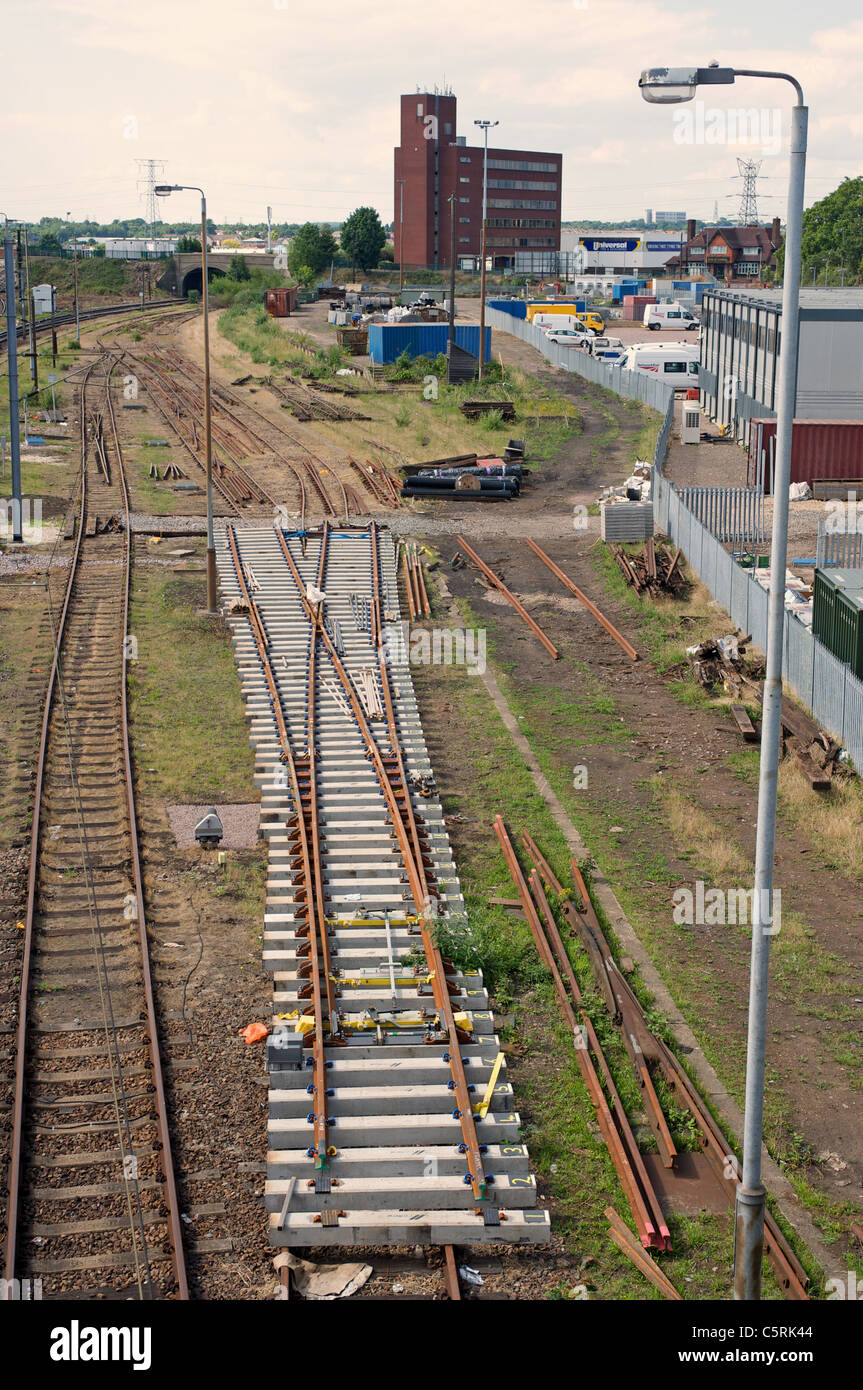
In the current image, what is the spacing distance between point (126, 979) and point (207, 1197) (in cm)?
353

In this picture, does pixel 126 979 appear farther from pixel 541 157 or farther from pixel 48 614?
pixel 541 157

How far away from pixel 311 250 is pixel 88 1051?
12271 centimetres

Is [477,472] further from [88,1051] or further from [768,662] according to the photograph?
[768,662]

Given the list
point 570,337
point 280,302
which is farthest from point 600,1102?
point 280,302

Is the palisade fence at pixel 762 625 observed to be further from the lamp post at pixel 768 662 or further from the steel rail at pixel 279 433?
the steel rail at pixel 279 433

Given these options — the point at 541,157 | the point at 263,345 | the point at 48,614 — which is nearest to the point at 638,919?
the point at 48,614

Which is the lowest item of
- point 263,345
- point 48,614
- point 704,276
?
point 48,614

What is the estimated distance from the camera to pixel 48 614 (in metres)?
26.5

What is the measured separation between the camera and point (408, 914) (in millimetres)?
14180

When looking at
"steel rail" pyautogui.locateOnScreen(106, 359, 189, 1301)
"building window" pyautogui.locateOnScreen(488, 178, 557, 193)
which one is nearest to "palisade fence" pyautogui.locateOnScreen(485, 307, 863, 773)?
"steel rail" pyautogui.locateOnScreen(106, 359, 189, 1301)

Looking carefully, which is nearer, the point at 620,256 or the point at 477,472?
the point at 477,472

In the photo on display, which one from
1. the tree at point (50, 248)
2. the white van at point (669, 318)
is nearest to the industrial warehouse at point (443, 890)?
the white van at point (669, 318)

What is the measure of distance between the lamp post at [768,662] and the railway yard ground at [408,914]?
1.52 m

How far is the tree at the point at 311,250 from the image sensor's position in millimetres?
125938
